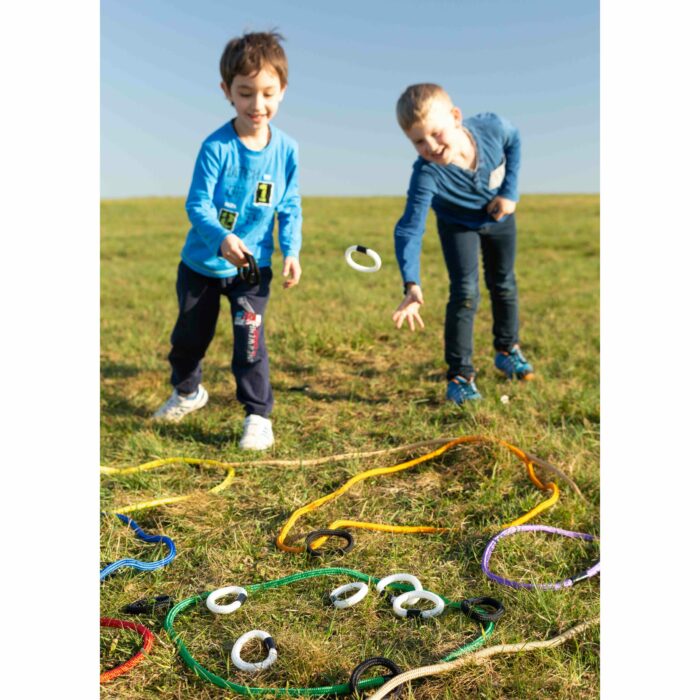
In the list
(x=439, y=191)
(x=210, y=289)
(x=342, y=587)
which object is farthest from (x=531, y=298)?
(x=342, y=587)

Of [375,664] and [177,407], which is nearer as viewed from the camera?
[375,664]

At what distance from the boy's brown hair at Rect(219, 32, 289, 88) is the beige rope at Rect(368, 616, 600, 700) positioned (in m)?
2.71

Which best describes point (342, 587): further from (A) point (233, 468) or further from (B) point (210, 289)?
(B) point (210, 289)

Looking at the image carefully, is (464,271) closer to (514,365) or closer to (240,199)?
(514,365)

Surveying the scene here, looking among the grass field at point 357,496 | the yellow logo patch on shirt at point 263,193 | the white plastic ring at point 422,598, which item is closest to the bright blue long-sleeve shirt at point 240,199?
the yellow logo patch on shirt at point 263,193

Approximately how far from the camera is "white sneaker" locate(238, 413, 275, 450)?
3.74m

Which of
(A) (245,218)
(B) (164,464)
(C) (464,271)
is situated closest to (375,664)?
(B) (164,464)

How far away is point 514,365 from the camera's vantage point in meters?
4.95

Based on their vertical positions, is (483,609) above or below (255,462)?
below

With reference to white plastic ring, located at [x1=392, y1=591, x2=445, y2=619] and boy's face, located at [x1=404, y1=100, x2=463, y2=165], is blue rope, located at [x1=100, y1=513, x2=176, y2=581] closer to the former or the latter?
white plastic ring, located at [x1=392, y1=591, x2=445, y2=619]

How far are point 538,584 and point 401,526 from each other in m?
0.63
